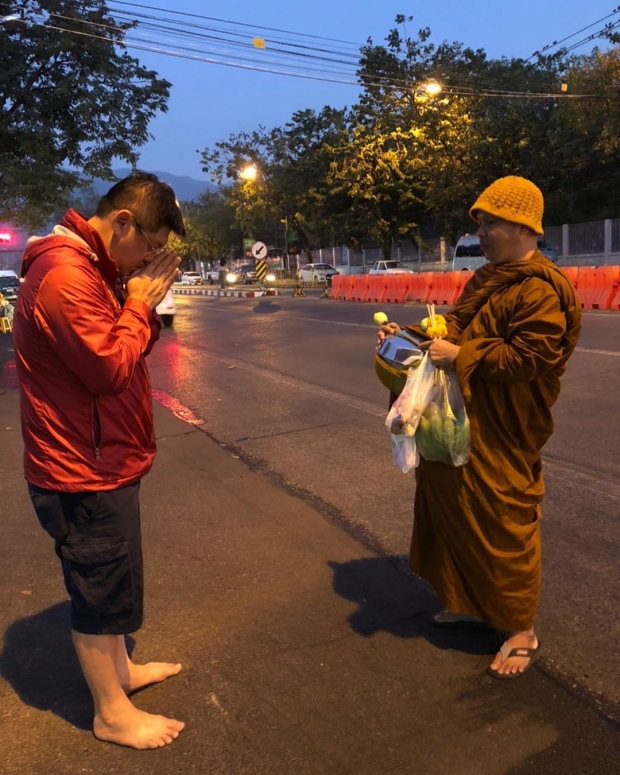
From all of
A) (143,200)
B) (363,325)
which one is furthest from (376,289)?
(143,200)

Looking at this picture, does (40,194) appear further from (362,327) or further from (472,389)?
(472,389)

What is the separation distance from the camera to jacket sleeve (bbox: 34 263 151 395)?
187 centimetres

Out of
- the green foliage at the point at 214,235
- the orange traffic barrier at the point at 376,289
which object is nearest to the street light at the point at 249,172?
the green foliage at the point at 214,235

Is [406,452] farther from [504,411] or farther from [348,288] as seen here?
[348,288]

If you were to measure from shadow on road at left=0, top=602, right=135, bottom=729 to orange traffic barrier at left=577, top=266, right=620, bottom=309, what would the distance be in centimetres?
1384

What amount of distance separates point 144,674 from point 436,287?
18.2 m

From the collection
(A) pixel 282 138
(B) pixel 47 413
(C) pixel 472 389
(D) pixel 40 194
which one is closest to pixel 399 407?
(C) pixel 472 389

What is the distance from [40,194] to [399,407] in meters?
17.6

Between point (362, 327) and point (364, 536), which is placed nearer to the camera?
point (364, 536)

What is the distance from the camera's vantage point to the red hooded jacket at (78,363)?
188cm

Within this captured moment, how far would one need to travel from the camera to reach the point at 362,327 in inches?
547

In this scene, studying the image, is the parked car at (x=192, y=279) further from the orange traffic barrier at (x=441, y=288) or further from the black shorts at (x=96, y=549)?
the black shorts at (x=96, y=549)

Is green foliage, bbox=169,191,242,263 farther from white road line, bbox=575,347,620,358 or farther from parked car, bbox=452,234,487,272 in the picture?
white road line, bbox=575,347,620,358

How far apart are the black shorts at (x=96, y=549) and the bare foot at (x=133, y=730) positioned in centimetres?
33
